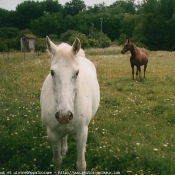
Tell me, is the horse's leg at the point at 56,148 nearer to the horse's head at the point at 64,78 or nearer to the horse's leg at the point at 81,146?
the horse's leg at the point at 81,146

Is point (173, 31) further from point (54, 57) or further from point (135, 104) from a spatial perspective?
point (54, 57)

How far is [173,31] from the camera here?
55250 mm

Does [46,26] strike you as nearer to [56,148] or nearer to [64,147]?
[64,147]

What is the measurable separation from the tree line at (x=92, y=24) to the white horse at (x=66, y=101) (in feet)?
143

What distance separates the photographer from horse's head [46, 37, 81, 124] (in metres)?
3.31

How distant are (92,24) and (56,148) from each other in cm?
7584

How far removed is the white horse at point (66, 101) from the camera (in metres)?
3.40

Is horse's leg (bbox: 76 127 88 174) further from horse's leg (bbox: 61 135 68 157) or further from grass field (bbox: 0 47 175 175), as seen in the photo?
horse's leg (bbox: 61 135 68 157)

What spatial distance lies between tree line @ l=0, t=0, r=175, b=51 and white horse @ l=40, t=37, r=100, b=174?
1712 inches

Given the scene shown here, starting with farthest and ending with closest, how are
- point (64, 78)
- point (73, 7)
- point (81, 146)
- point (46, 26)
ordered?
point (73, 7), point (46, 26), point (81, 146), point (64, 78)

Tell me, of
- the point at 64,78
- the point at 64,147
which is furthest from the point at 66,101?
the point at 64,147

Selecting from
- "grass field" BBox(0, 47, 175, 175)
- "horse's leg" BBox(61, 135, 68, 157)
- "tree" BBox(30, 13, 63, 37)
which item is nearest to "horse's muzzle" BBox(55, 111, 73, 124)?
"grass field" BBox(0, 47, 175, 175)

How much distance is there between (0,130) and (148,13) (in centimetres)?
5702

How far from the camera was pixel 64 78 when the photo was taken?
3.49m
